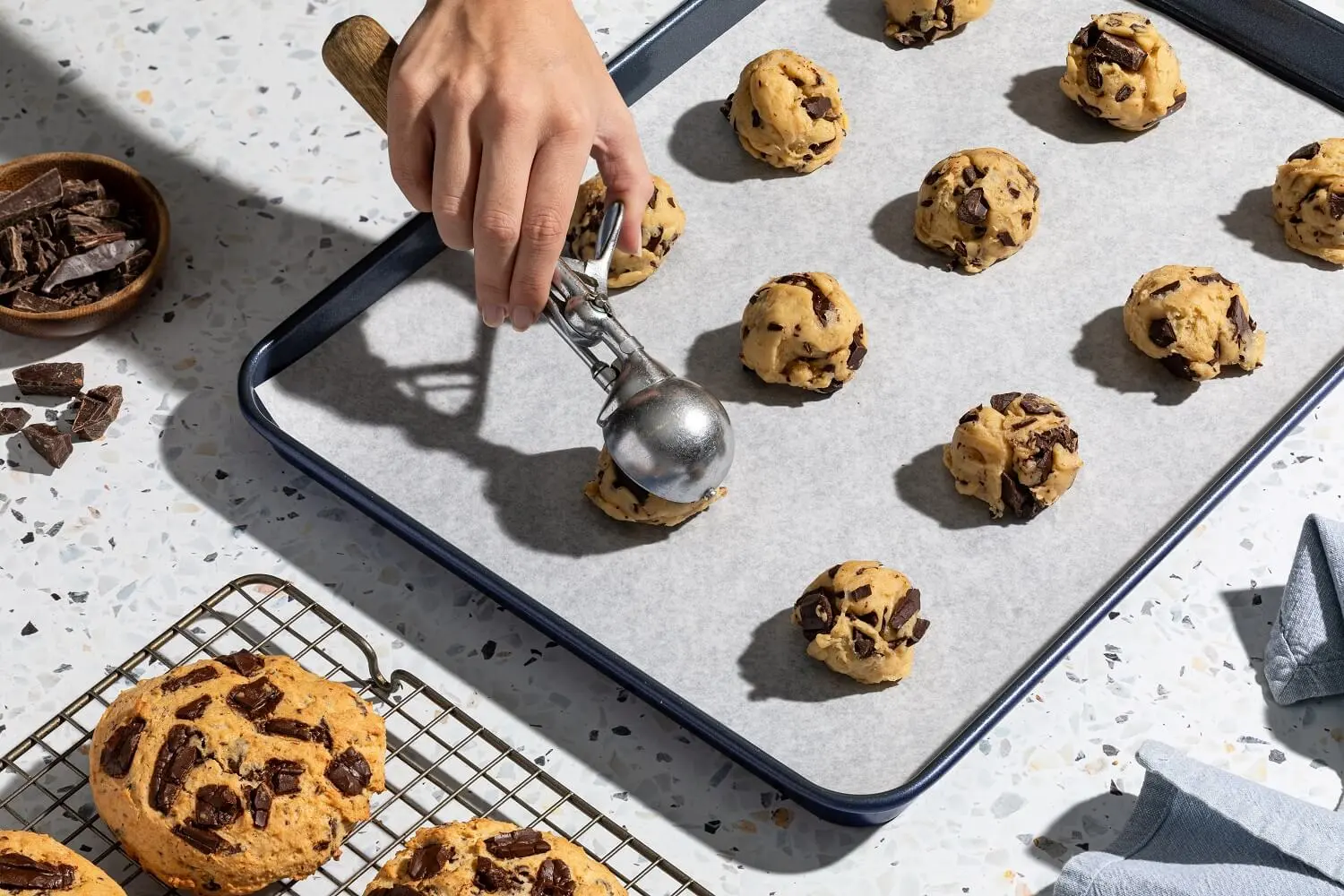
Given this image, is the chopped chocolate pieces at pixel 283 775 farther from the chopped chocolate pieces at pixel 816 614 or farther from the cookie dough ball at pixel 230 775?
the chopped chocolate pieces at pixel 816 614

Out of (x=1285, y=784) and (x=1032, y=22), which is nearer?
(x=1285, y=784)

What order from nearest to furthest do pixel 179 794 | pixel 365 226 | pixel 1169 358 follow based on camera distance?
pixel 179 794
pixel 1169 358
pixel 365 226

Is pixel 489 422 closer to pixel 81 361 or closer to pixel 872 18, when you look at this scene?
pixel 81 361

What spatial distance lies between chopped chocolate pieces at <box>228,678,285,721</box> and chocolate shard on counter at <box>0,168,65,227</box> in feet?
2.53

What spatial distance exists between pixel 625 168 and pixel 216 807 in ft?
2.58

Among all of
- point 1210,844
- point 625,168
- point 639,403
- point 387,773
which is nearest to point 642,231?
point 625,168

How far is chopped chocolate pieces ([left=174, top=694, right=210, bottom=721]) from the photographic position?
1.36m

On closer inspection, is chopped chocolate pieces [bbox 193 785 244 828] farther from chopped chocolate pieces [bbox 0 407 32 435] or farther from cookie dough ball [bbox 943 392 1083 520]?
cookie dough ball [bbox 943 392 1083 520]

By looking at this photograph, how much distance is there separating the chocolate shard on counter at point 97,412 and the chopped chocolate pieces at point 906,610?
0.95 m

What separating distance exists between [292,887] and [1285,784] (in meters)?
1.00

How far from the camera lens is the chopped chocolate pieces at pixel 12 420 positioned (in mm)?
1765

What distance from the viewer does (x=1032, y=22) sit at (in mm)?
2145

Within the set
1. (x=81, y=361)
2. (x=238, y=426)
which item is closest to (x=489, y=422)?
(x=238, y=426)

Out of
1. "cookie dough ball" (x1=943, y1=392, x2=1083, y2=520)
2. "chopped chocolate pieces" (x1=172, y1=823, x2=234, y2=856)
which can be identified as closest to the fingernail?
"cookie dough ball" (x1=943, y1=392, x2=1083, y2=520)
